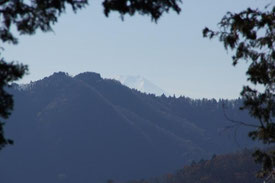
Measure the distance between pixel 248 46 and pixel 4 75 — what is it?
10.4 metres

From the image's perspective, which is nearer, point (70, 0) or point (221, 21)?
point (70, 0)

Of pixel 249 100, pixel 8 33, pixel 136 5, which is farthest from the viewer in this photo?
pixel 249 100

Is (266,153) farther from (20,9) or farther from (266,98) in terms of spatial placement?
(20,9)

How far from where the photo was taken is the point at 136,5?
44.3ft

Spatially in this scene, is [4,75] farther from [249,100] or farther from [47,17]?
[249,100]

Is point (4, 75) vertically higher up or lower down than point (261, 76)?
lower down

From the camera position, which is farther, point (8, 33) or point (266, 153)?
point (266, 153)

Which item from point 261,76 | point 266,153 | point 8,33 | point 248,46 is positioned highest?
point 248,46

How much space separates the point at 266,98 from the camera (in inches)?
785

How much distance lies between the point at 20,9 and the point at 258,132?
10.1 meters

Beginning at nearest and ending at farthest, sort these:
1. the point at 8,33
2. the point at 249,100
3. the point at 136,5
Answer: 1. the point at 136,5
2. the point at 8,33
3. the point at 249,100

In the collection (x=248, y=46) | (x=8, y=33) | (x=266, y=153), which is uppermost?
(x=248, y=46)

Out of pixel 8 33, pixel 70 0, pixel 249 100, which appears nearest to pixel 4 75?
pixel 8 33

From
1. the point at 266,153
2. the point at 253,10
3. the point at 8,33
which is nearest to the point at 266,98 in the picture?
the point at 266,153
